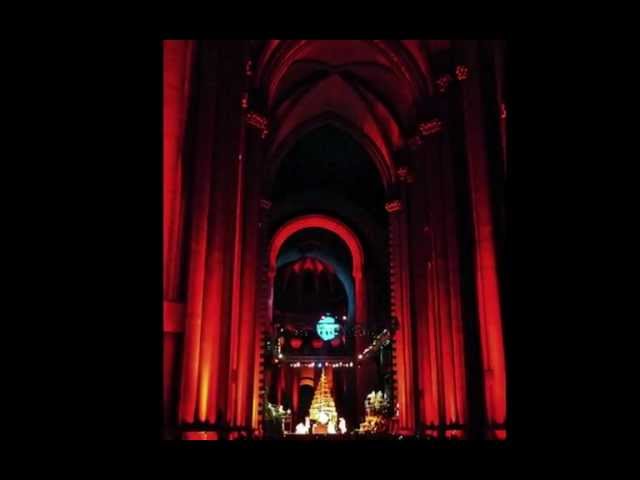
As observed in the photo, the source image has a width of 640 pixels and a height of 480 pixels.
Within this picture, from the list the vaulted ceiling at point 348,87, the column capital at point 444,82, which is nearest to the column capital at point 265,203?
the vaulted ceiling at point 348,87

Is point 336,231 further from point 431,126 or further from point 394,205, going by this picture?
point 431,126

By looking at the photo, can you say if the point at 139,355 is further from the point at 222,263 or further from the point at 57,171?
the point at 222,263

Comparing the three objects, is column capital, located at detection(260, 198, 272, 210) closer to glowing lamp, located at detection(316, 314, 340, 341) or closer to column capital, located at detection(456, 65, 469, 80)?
column capital, located at detection(456, 65, 469, 80)

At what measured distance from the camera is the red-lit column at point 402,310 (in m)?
17.7

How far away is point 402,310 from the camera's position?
18984 mm

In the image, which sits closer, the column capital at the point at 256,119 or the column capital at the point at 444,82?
the column capital at the point at 444,82

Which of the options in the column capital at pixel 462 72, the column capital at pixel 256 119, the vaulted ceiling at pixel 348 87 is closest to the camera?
the column capital at pixel 462 72

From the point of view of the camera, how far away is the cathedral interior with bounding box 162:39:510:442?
30.7 ft

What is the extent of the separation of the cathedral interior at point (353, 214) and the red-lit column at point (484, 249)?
3 centimetres

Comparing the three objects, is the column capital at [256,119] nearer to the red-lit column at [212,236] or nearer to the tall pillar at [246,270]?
the tall pillar at [246,270]

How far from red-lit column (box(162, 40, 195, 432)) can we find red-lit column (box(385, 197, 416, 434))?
10.4m

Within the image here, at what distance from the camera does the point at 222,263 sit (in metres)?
10.4

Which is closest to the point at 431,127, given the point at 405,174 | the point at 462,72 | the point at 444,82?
the point at 444,82

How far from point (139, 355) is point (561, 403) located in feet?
5.73
